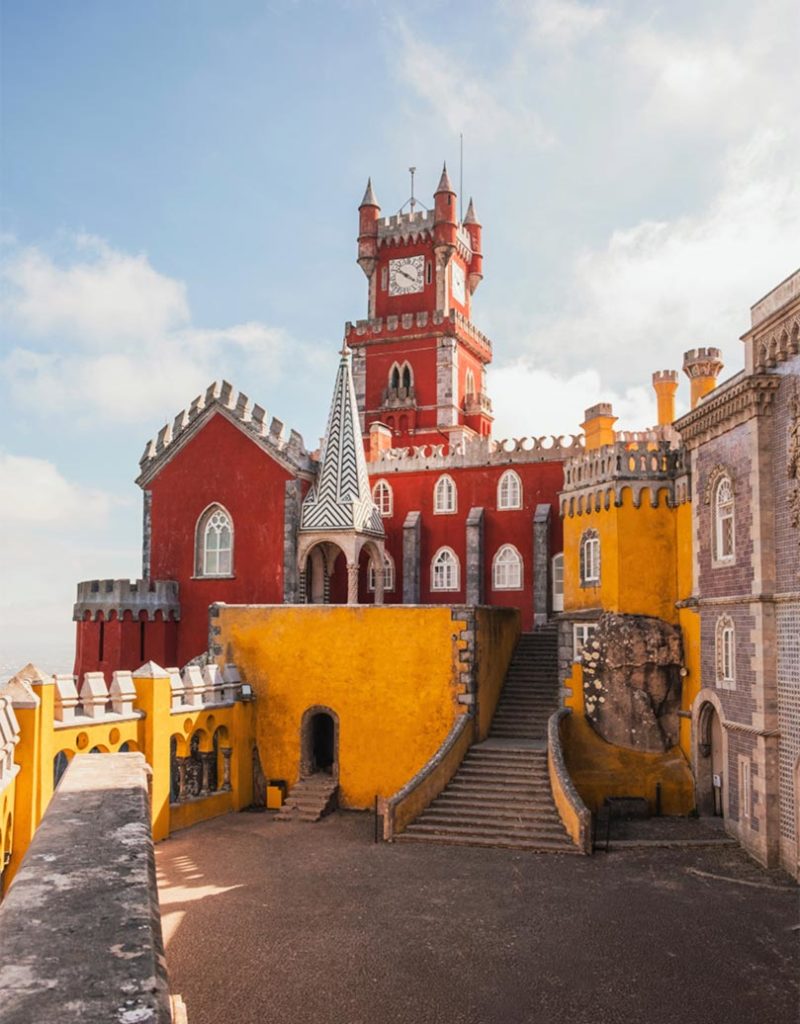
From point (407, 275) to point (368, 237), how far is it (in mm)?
2877

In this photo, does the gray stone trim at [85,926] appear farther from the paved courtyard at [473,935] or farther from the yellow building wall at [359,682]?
the yellow building wall at [359,682]

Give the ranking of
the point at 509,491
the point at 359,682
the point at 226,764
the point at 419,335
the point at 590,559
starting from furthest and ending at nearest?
the point at 419,335
the point at 509,491
the point at 590,559
the point at 359,682
the point at 226,764

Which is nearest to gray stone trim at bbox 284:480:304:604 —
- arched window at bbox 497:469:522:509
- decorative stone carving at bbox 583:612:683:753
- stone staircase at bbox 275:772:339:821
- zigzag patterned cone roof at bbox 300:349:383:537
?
zigzag patterned cone roof at bbox 300:349:383:537

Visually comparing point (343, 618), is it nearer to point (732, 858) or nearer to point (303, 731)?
point (303, 731)

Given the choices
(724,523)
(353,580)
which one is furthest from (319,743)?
(724,523)

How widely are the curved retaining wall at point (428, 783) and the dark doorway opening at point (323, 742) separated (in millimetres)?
3973

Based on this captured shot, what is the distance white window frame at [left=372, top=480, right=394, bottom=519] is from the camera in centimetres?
3256

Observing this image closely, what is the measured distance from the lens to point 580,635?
2436cm

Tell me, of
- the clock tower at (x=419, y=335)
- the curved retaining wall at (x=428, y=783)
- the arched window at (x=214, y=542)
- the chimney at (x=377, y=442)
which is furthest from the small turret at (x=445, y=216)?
the curved retaining wall at (x=428, y=783)

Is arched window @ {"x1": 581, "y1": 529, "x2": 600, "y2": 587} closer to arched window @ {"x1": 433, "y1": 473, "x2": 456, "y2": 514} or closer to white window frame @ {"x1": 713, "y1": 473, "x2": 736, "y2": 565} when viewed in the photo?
white window frame @ {"x1": 713, "y1": 473, "x2": 736, "y2": 565}

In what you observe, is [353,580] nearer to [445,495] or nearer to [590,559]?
[445,495]

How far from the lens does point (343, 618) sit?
23.1 metres

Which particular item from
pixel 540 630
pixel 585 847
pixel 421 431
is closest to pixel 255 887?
pixel 585 847

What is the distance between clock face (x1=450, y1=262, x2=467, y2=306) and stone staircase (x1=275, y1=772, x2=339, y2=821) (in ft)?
94.5
